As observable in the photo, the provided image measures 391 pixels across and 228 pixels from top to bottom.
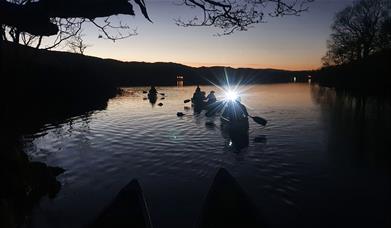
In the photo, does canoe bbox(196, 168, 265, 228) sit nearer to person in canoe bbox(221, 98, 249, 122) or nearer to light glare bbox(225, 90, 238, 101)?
person in canoe bbox(221, 98, 249, 122)

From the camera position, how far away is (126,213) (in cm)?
735

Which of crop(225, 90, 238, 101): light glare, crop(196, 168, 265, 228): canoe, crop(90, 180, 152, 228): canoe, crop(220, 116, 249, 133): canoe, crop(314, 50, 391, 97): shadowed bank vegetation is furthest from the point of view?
crop(314, 50, 391, 97): shadowed bank vegetation

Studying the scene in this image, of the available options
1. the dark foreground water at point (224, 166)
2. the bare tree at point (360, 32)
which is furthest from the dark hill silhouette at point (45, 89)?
the bare tree at point (360, 32)

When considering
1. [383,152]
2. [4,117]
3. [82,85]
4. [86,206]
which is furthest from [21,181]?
[82,85]

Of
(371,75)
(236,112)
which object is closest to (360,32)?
(371,75)

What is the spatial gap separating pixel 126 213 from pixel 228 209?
98.3 inches

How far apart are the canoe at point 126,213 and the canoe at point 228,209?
4.41 ft

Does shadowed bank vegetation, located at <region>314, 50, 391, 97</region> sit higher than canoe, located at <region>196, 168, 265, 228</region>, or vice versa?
shadowed bank vegetation, located at <region>314, 50, 391, 97</region>

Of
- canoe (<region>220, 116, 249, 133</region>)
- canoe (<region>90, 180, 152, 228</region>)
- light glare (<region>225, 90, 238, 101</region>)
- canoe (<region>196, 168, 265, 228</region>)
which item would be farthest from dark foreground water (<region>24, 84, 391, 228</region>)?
light glare (<region>225, 90, 238, 101</region>)

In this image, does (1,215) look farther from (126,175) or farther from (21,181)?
(126,175)

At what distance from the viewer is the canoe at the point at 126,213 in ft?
22.9

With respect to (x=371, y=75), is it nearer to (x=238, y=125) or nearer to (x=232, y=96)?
(x=232, y=96)

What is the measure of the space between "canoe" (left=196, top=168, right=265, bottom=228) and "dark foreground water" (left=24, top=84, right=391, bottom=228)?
1.57 ft

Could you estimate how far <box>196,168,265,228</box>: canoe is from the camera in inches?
270
